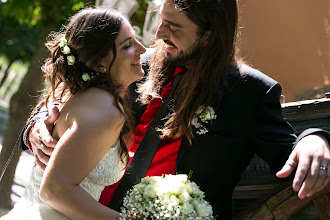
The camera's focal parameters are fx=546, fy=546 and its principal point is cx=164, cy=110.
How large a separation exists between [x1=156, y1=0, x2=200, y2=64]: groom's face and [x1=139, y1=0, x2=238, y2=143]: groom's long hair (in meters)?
0.03

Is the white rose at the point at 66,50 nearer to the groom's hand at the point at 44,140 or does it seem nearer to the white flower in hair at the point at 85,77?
the white flower in hair at the point at 85,77

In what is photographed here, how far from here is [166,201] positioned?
2.73 meters

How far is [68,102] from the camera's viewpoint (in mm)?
2918

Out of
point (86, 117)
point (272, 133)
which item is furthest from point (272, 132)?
point (86, 117)

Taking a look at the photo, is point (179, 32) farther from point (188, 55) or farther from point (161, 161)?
point (161, 161)

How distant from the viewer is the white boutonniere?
3.14 meters

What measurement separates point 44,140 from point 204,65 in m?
1.04

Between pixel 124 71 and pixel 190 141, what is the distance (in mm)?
544

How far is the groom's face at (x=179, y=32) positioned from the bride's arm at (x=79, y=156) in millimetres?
779

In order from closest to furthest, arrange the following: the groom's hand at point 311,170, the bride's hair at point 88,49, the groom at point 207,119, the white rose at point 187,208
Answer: the groom's hand at point 311,170
the white rose at point 187,208
the bride's hair at point 88,49
the groom at point 207,119

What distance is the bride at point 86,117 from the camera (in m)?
2.64

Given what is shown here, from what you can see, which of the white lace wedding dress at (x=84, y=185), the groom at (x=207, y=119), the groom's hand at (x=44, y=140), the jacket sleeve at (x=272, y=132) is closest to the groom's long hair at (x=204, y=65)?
the groom at (x=207, y=119)

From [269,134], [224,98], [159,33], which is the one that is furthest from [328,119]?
[159,33]

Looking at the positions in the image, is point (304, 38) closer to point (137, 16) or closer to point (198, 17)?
point (198, 17)
